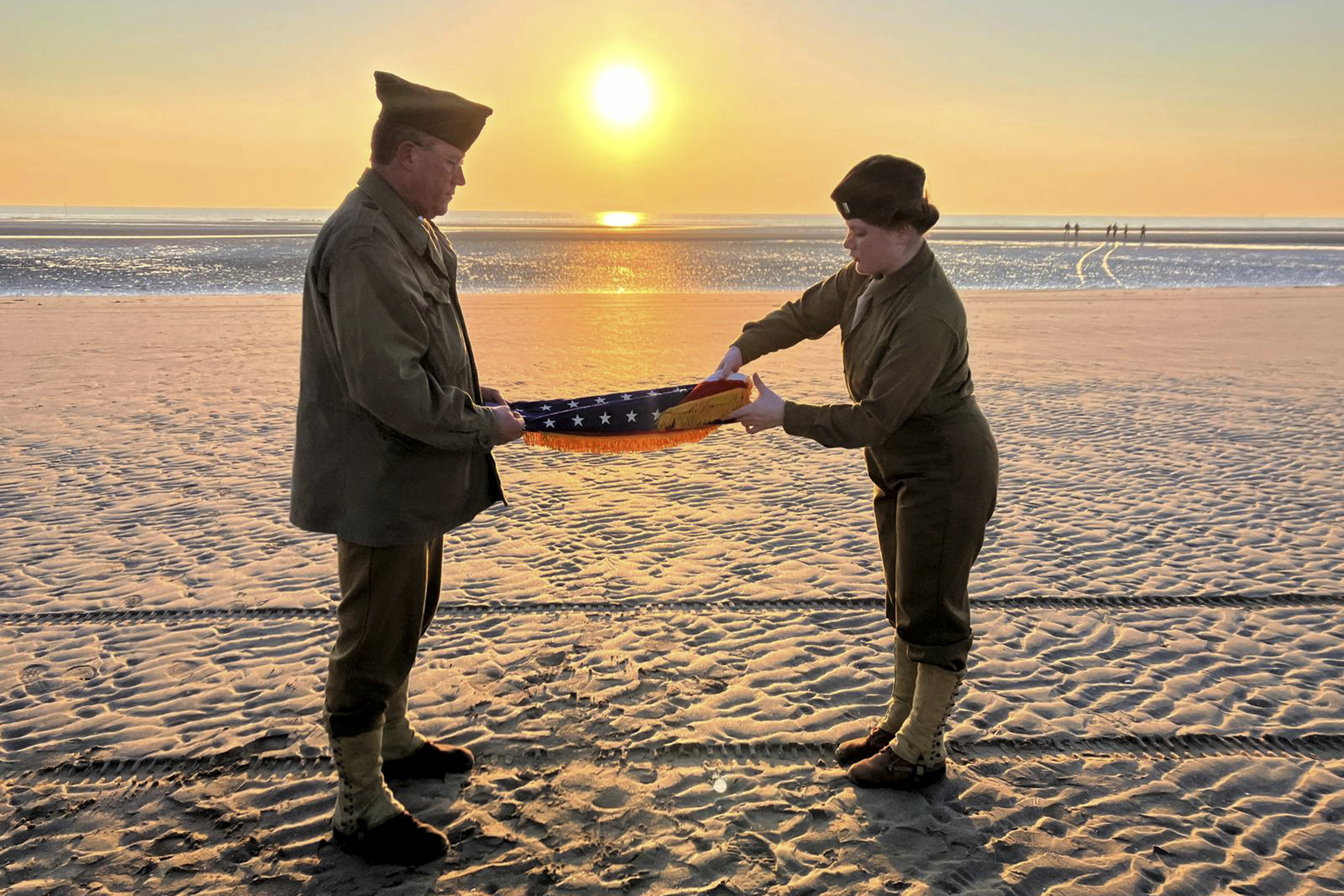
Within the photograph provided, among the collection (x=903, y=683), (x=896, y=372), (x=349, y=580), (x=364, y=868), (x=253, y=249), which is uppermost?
(x=253, y=249)

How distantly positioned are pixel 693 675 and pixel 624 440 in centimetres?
139

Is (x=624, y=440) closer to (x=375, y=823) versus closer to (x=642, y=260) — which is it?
(x=375, y=823)

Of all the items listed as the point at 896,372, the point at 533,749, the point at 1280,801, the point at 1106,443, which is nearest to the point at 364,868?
the point at 533,749

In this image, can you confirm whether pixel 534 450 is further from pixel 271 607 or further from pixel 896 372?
pixel 896 372

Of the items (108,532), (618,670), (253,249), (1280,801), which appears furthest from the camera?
(253,249)

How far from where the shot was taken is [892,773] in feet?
11.5

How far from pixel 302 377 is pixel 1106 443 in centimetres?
857

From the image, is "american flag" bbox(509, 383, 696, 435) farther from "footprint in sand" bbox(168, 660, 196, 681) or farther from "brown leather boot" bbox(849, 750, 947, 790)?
"footprint in sand" bbox(168, 660, 196, 681)

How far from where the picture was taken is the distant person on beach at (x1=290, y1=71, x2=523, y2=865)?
2713mm

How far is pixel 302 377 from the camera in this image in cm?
295

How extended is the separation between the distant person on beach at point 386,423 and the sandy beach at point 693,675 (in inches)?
21.6

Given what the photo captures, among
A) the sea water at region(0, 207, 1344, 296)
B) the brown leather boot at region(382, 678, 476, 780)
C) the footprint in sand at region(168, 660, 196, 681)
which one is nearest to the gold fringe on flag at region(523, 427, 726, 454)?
the brown leather boot at region(382, 678, 476, 780)

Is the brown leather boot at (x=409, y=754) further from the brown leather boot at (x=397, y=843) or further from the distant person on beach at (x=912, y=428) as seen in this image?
the distant person on beach at (x=912, y=428)

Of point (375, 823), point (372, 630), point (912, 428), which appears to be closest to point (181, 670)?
point (375, 823)
